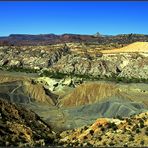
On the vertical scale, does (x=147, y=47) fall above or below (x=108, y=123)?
above

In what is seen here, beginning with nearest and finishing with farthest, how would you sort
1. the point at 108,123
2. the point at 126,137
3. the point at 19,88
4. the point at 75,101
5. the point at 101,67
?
the point at 126,137
the point at 108,123
the point at 75,101
the point at 19,88
the point at 101,67

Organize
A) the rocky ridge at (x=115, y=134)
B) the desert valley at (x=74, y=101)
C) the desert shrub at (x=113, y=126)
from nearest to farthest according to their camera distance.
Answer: the rocky ridge at (x=115, y=134) → the desert valley at (x=74, y=101) → the desert shrub at (x=113, y=126)

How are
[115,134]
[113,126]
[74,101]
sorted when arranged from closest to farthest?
[115,134], [113,126], [74,101]

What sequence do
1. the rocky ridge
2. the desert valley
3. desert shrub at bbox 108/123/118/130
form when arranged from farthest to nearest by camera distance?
1. desert shrub at bbox 108/123/118/130
2. the desert valley
3. the rocky ridge

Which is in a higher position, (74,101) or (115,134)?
(115,134)

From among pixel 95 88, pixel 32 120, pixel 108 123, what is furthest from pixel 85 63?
pixel 108 123

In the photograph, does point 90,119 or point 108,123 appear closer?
point 108,123

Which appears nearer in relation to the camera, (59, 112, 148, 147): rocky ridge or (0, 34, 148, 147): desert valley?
(59, 112, 148, 147): rocky ridge

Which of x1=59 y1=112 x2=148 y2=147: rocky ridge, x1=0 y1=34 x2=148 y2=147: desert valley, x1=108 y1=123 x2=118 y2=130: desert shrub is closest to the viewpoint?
x1=59 y1=112 x2=148 y2=147: rocky ridge

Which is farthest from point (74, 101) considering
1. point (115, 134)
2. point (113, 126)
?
point (115, 134)

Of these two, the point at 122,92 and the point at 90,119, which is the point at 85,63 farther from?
the point at 90,119

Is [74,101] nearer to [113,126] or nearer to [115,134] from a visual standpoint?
[113,126]
